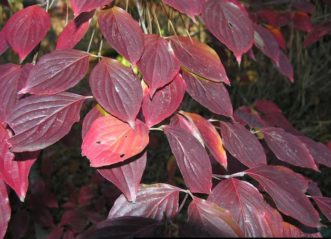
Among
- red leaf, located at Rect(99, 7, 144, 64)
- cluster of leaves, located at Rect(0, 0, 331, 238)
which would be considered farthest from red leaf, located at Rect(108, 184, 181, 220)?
red leaf, located at Rect(99, 7, 144, 64)

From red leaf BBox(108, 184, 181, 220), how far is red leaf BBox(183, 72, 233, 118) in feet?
0.54

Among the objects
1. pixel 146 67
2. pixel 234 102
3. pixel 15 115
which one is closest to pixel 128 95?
pixel 146 67

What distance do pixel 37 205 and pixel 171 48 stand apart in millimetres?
1026

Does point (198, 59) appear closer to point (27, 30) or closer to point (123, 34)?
point (123, 34)

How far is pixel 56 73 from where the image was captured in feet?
2.61

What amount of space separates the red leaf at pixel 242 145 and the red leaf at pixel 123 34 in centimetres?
22

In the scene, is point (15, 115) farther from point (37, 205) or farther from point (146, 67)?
point (37, 205)

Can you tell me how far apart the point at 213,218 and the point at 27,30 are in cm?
48

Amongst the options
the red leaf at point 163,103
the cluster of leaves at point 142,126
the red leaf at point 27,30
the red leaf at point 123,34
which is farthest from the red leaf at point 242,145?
the red leaf at point 27,30

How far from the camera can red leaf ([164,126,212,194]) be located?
767 millimetres

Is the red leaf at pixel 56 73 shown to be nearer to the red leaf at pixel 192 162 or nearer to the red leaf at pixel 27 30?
the red leaf at pixel 27 30

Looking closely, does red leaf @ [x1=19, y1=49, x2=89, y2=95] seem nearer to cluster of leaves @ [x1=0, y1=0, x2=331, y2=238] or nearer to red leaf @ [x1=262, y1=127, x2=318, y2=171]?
cluster of leaves @ [x1=0, y1=0, x2=331, y2=238]

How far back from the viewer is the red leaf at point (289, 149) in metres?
0.90

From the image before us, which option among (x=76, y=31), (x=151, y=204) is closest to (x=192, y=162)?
(x=151, y=204)
